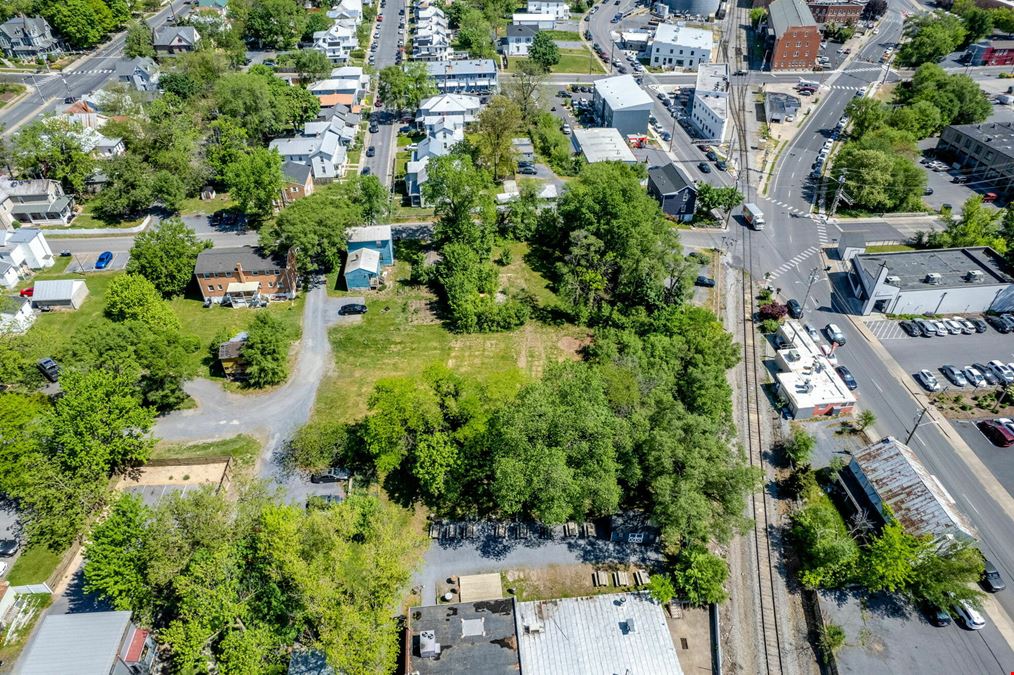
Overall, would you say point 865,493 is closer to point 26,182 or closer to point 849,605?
point 849,605

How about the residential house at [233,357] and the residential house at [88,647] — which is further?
the residential house at [233,357]

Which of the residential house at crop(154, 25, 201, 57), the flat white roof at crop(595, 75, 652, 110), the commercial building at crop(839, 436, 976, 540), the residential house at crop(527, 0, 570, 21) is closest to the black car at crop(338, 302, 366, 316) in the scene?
the commercial building at crop(839, 436, 976, 540)

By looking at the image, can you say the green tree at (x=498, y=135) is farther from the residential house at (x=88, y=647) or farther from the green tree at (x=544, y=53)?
the residential house at (x=88, y=647)

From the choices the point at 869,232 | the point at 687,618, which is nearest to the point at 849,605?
the point at 687,618

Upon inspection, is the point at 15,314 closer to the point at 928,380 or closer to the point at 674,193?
the point at 674,193

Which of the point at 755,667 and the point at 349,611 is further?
the point at 755,667

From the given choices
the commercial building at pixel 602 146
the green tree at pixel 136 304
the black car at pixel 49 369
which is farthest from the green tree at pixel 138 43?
the black car at pixel 49 369

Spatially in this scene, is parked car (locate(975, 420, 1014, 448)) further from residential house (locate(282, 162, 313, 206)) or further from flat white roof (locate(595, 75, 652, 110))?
residential house (locate(282, 162, 313, 206))
